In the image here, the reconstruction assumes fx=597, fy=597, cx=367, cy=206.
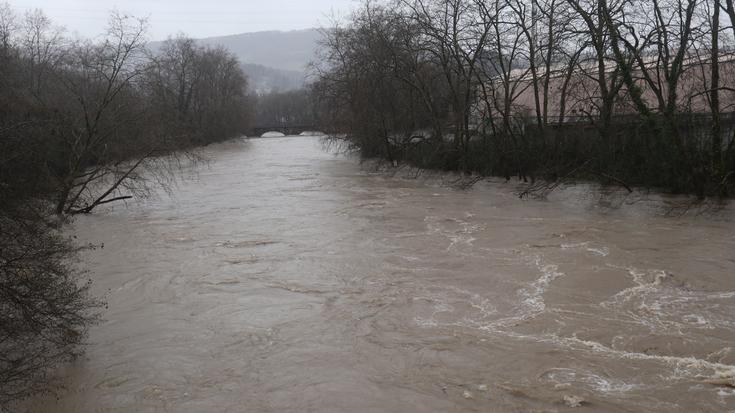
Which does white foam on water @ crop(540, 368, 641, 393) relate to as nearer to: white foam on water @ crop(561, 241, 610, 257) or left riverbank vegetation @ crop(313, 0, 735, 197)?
white foam on water @ crop(561, 241, 610, 257)

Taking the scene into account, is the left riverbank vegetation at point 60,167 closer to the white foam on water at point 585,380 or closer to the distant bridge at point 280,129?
the white foam on water at point 585,380

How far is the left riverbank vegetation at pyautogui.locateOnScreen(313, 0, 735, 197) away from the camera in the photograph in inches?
719

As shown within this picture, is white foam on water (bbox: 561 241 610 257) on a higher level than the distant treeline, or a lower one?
lower

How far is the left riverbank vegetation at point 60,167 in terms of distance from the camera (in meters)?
6.77

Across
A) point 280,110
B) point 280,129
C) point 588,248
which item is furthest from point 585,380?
point 280,110

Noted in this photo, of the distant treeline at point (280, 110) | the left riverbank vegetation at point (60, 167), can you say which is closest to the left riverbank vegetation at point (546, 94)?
the left riverbank vegetation at point (60, 167)

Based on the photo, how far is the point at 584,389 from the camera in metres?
6.66

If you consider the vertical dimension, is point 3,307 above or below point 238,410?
above

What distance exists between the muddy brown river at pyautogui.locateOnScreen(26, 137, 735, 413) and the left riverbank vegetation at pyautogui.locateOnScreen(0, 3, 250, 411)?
2.01 ft

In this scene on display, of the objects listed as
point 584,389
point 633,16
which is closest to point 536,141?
point 633,16

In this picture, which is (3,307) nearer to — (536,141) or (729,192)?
(729,192)

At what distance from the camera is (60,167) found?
20.4 metres

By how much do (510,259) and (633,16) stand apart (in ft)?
37.1

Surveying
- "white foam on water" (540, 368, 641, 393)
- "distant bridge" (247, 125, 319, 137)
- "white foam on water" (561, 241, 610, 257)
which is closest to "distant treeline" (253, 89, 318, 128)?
"distant bridge" (247, 125, 319, 137)
